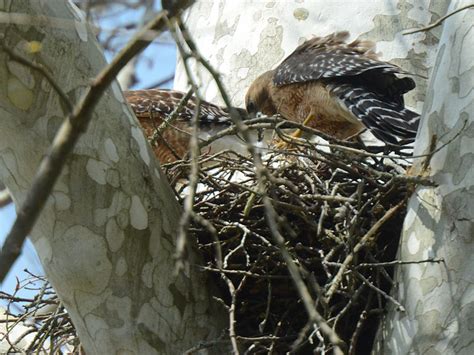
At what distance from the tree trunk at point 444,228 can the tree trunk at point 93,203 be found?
817 mm

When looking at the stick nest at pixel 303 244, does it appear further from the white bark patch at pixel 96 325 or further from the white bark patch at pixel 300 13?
the white bark patch at pixel 300 13

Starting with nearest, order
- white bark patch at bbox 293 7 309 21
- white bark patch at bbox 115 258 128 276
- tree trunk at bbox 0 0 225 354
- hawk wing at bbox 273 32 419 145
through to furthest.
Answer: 1. tree trunk at bbox 0 0 225 354
2. white bark patch at bbox 115 258 128 276
3. hawk wing at bbox 273 32 419 145
4. white bark patch at bbox 293 7 309 21

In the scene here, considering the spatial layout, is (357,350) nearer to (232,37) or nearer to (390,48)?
(390,48)

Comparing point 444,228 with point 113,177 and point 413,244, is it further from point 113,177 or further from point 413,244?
point 113,177

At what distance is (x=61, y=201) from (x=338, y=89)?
2870 millimetres

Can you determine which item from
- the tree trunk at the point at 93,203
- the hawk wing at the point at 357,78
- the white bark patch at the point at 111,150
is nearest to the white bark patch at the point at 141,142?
the tree trunk at the point at 93,203

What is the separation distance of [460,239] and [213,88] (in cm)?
311

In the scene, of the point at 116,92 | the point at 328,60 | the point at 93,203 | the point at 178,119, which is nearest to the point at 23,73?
the point at 116,92

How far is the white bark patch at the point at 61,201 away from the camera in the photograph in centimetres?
338

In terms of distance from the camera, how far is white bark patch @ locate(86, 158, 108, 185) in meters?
3.43

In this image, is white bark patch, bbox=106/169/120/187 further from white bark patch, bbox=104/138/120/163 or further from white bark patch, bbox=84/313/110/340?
white bark patch, bbox=84/313/110/340

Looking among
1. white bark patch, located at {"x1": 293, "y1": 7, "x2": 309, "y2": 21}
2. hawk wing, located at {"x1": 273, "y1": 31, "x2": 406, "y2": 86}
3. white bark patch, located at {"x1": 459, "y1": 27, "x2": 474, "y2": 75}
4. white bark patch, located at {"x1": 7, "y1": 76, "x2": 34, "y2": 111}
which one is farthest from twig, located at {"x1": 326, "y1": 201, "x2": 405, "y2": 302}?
white bark patch, located at {"x1": 293, "y1": 7, "x2": 309, "y2": 21}

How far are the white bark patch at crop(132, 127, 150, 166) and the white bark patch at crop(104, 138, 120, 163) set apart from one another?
110 mm

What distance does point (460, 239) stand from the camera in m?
3.15
